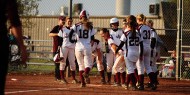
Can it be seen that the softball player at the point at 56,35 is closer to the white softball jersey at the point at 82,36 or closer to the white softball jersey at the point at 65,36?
the white softball jersey at the point at 65,36

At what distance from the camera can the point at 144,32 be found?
13.7 meters

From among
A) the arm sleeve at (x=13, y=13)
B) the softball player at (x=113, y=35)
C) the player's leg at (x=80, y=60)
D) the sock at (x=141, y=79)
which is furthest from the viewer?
the softball player at (x=113, y=35)

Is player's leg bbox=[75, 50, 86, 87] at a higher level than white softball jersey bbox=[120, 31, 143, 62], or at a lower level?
lower

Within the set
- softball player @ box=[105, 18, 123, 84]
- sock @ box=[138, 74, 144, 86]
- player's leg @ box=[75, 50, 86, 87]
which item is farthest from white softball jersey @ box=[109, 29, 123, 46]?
sock @ box=[138, 74, 144, 86]

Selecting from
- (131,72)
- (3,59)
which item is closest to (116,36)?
(131,72)

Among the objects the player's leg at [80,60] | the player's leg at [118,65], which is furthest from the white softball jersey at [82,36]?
the player's leg at [118,65]

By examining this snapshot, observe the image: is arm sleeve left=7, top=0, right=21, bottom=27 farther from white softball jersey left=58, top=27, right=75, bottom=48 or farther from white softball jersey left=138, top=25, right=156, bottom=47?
white softball jersey left=58, top=27, right=75, bottom=48

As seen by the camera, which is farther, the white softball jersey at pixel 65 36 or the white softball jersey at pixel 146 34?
the white softball jersey at pixel 65 36

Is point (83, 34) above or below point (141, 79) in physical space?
above

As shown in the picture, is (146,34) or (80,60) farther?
(80,60)

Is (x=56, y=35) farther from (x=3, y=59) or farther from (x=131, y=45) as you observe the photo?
(x=3, y=59)

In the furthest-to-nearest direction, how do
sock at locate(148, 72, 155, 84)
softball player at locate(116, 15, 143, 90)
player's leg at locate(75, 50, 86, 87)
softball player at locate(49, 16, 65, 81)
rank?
softball player at locate(49, 16, 65, 81)
player's leg at locate(75, 50, 86, 87)
sock at locate(148, 72, 155, 84)
softball player at locate(116, 15, 143, 90)

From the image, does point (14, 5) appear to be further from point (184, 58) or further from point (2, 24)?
point (184, 58)

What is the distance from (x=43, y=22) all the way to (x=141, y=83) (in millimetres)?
21407
